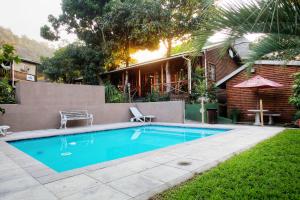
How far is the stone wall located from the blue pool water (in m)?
1.86

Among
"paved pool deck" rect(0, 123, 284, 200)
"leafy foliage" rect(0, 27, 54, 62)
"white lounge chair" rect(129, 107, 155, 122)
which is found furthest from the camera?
"leafy foliage" rect(0, 27, 54, 62)

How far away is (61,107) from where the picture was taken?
35.6 ft

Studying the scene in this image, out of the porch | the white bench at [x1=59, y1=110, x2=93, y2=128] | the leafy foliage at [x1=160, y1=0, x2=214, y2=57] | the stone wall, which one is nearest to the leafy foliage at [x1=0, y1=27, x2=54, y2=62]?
the porch

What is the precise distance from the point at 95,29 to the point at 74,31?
7.84 feet

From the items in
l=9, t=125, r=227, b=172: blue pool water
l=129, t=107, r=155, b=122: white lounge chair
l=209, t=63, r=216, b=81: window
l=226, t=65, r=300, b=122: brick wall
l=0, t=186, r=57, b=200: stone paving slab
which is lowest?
l=9, t=125, r=227, b=172: blue pool water

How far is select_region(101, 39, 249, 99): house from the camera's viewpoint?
1523cm

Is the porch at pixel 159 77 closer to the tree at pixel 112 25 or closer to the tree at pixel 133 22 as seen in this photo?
the tree at pixel 112 25

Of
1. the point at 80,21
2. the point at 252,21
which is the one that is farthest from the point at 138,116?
the point at 80,21

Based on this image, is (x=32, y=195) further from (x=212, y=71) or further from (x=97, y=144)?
(x=212, y=71)

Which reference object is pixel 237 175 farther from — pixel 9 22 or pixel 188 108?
pixel 9 22

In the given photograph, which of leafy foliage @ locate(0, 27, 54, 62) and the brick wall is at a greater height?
leafy foliage @ locate(0, 27, 54, 62)

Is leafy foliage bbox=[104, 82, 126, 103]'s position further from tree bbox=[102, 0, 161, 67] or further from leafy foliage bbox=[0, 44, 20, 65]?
leafy foliage bbox=[0, 44, 20, 65]

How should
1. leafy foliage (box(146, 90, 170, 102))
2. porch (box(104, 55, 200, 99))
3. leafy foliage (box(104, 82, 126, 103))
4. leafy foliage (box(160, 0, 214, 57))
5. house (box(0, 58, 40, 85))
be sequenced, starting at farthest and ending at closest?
1. house (box(0, 58, 40, 85))
2. leafy foliage (box(160, 0, 214, 57))
3. porch (box(104, 55, 200, 99))
4. leafy foliage (box(146, 90, 170, 102))
5. leafy foliage (box(104, 82, 126, 103))

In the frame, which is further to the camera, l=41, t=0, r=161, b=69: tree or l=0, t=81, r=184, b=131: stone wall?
→ l=41, t=0, r=161, b=69: tree
